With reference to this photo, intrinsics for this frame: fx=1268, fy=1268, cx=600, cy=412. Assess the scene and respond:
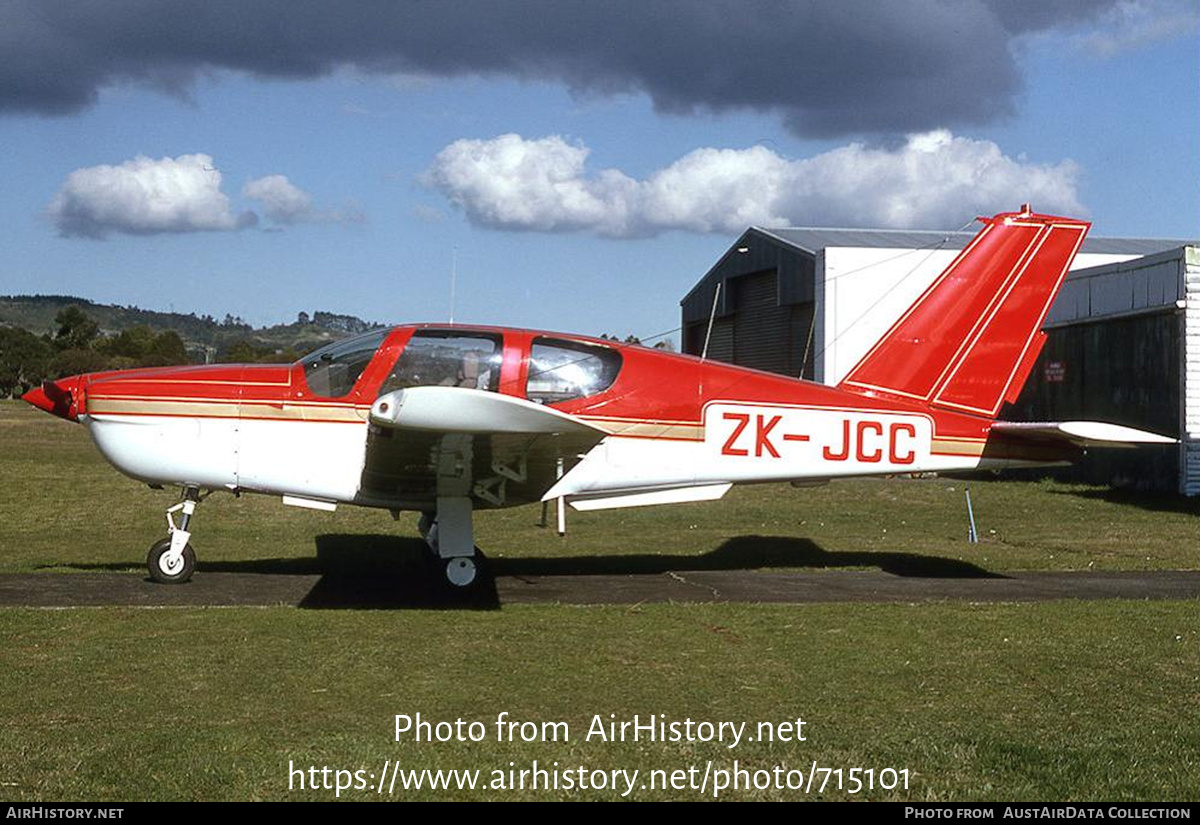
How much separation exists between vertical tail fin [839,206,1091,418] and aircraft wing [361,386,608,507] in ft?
9.96

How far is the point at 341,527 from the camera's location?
16516mm

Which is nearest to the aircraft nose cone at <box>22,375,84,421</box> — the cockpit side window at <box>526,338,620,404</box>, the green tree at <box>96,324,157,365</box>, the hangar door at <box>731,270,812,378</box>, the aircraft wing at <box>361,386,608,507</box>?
the aircraft wing at <box>361,386,608,507</box>

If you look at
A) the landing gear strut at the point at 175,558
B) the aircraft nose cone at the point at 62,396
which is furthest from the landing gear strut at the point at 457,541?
the aircraft nose cone at the point at 62,396

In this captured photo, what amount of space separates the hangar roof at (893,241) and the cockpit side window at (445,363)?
905 inches

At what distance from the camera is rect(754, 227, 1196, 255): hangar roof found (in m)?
33.3

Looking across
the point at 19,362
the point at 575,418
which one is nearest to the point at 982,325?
the point at 575,418

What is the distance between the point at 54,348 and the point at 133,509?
94269mm

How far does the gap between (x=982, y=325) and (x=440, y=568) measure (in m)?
5.37

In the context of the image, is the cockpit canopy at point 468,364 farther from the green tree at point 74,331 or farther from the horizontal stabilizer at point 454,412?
the green tree at point 74,331

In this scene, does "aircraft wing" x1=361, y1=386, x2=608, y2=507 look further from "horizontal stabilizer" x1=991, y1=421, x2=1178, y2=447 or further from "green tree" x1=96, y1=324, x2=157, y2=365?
"green tree" x1=96, y1=324, x2=157, y2=365

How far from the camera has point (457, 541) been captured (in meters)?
10.3

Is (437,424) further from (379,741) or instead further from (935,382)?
(935,382)

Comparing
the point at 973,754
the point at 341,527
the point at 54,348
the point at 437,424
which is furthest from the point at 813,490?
Result: the point at 54,348

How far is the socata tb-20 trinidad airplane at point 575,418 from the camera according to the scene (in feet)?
33.0
